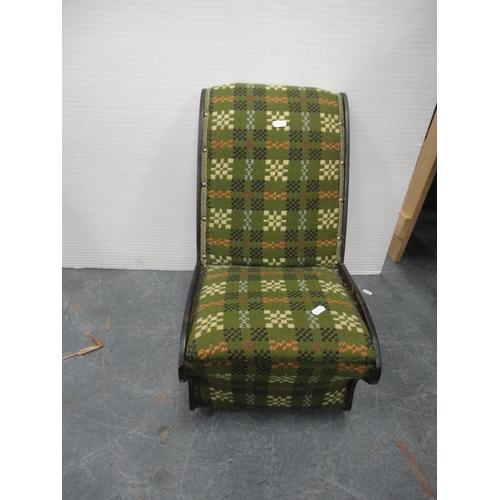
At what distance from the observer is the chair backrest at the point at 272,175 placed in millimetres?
1334

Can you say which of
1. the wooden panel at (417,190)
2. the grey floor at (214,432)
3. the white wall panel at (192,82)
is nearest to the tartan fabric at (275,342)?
the grey floor at (214,432)

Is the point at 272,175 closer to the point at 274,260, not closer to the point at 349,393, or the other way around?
the point at 274,260

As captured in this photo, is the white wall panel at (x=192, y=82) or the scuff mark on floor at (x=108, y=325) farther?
the scuff mark on floor at (x=108, y=325)

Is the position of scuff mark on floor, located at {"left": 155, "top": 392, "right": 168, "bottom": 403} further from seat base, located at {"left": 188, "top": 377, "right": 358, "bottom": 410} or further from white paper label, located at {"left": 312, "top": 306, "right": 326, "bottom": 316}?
white paper label, located at {"left": 312, "top": 306, "right": 326, "bottom": 316}

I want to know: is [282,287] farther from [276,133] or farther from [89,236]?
[89,236]

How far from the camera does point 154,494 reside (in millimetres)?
1146

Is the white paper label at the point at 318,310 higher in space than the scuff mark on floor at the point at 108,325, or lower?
higher

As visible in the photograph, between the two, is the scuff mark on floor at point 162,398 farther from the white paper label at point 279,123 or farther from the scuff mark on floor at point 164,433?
the white paper label at point 279,123

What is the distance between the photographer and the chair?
1.09 meters

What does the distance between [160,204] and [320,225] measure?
912 millimetres

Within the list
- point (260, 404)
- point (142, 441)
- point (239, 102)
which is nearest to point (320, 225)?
point (239, 102)

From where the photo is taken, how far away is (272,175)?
53.5 inches

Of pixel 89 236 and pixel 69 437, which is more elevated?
pixel 89 236

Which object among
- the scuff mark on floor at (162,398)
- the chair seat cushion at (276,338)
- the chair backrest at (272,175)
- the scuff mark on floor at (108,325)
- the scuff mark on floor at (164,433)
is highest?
the chair backrest at (272,175)
